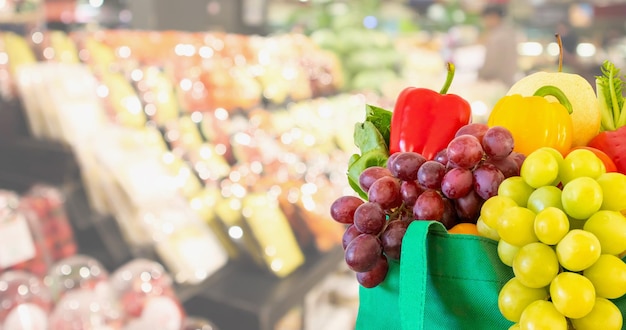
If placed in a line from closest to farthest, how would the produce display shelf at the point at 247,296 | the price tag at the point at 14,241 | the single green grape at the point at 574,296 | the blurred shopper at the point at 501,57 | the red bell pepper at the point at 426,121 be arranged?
1. the single green grape at the point at 574,296
2. the red bell pepper at the point at 426,121
3. the price tag at the point at 14,241
4. the produce display shelf at the point at 247,296
5. the blurred shopper at the point at 501,57

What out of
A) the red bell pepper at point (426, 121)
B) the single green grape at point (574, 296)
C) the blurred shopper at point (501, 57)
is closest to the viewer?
the single green grape at point (574, 296)

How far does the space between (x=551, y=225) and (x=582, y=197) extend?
4cm

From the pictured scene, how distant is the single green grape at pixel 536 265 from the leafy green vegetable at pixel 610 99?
12.5 inches

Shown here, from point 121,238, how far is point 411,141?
1.58m

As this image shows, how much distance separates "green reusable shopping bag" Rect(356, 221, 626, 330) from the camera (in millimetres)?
630

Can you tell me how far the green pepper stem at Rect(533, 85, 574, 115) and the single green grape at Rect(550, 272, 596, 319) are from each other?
10.6 inches

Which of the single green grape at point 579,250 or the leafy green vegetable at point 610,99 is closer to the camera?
the single green grape at point 579,250

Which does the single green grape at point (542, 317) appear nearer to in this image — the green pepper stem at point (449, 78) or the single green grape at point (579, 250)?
the single green grape at point (579, 250)

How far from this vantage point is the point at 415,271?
2.08 ft

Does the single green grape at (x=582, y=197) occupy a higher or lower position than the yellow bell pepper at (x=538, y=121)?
lower

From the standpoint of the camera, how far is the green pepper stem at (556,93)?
30.4 inches

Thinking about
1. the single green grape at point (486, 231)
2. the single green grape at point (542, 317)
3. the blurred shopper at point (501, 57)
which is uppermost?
the single green grape at point (486, 231)

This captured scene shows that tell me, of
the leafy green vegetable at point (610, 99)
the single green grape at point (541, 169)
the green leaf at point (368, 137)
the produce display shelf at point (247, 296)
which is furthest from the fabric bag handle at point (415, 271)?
the produce display shelf at point (247, 296)

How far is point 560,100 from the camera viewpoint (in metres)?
0.78
